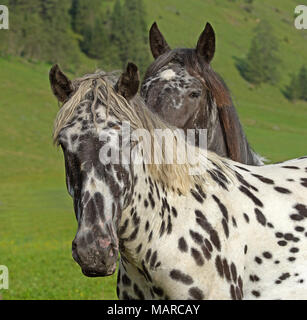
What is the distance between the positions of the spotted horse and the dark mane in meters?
1.77

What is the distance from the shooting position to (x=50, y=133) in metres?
59.2

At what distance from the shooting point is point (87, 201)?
3574 mm

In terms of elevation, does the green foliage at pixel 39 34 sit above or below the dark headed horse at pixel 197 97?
above

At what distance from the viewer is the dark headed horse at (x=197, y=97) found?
19.0 feet

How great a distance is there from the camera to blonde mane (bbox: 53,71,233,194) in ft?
12.7

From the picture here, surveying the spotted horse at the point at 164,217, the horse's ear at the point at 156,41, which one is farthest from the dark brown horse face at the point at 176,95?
the spotted horse at the point at 164,217

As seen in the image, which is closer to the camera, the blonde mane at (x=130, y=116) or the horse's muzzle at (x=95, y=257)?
the horse's muzzle at (x=95, y=257)

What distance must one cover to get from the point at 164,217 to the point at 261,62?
382 feet

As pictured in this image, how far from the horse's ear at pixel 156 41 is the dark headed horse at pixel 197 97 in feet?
2.13

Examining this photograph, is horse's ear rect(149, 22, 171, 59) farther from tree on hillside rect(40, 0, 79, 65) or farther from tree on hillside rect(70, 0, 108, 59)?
tree on hillside rect(70, 0, 108, 59)

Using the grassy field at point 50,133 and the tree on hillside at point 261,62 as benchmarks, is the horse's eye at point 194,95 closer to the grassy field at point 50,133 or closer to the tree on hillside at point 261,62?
the grassy field at point 50,133

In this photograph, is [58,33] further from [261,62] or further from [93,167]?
[93,167]

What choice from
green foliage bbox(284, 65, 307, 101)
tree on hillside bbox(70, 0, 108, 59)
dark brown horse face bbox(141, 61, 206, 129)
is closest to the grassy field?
green foliage bbox(284, 65, 307, 101)
